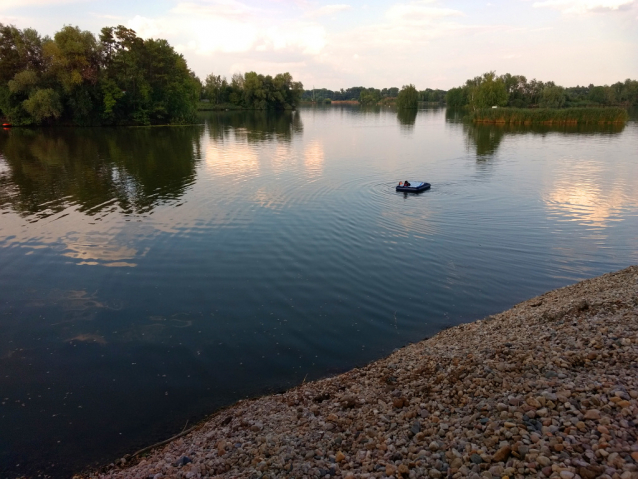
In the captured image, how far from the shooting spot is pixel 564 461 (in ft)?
18.5

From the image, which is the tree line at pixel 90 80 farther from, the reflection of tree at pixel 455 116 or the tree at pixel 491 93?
the tree at pixel 491 93

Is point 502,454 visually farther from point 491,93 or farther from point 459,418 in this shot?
point 491,93

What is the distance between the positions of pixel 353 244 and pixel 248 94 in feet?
562

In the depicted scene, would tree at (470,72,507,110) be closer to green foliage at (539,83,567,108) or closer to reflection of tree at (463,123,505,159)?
green foliage at (539,83,567,108)

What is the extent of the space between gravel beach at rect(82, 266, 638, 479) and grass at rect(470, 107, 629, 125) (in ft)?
302

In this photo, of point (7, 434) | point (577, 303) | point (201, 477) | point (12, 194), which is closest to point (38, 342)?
point (7, 434)

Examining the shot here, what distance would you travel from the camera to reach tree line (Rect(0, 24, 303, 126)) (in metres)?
88.5

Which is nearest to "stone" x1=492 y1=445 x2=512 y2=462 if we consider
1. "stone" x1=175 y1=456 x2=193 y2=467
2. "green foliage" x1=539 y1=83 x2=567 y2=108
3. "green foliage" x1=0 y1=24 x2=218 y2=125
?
"stone" x1=175 y1=456 x2=193 y2=467

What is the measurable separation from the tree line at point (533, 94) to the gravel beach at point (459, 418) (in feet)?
423

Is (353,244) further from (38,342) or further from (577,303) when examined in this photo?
(38,342)

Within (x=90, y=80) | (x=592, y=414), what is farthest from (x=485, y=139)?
(x=90, y=80)

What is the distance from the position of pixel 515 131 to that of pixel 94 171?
71610mm

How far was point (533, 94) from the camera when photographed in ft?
545

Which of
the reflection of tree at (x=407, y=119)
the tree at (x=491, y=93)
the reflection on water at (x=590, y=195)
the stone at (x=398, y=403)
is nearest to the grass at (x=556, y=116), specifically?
the reflection of tree at (x=407, y=119)
